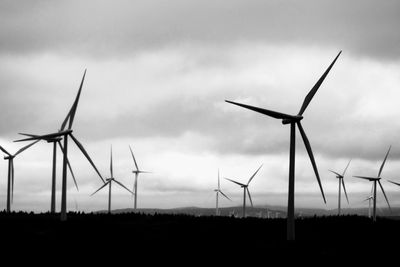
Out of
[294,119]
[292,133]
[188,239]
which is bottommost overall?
[188,239]

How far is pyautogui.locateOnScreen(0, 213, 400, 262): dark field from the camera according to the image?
45.7 m

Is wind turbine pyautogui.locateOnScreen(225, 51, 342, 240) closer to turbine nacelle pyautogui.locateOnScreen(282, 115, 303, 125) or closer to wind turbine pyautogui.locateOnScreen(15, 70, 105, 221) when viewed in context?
turbine nacelle pyautogui.locateOnScreen(282, 115, 303, 125)

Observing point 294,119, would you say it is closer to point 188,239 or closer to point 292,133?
point 292,133

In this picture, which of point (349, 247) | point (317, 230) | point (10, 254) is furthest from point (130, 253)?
point (317, 230)

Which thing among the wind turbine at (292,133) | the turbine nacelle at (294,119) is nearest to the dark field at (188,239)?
the wind turbine at (292,133)

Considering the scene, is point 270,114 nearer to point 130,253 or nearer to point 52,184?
point 130,253

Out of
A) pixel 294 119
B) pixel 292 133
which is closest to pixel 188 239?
pixel 292 133

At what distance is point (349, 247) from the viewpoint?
5344 centimetres

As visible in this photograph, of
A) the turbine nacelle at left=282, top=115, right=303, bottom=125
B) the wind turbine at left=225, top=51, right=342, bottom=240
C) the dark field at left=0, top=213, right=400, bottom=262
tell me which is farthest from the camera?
the turbine nacelle at left=282, top=115, right=303, bottom=125

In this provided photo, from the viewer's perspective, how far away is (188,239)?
2170 inches

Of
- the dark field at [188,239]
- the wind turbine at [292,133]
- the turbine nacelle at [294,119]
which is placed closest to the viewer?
the dark field at [188,239]

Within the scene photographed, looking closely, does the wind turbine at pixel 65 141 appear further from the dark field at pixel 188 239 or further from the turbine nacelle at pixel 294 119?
the turbine nacelle at pixel 294 119

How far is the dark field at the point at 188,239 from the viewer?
45.7 metres

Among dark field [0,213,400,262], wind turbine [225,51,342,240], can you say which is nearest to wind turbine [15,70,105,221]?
dark field [0,213,400,262]
